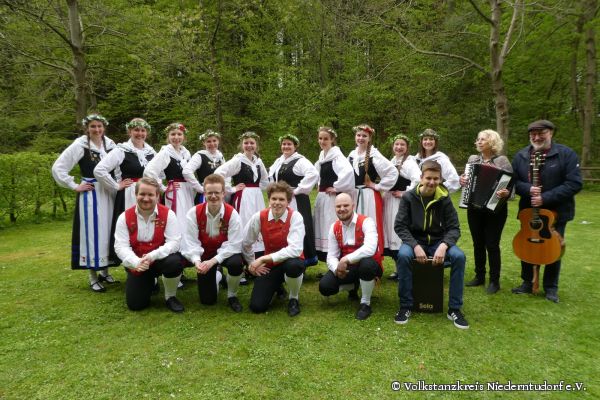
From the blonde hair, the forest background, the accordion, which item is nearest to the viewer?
the accordion

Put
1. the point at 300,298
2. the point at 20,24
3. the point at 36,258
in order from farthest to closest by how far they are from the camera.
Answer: the point at 20,24, the point at 36,258, the point at 300,298

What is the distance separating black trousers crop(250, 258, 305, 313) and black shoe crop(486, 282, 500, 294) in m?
2.05

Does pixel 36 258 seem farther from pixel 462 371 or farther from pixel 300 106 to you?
pixel 300 106

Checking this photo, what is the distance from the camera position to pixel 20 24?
32.8ft

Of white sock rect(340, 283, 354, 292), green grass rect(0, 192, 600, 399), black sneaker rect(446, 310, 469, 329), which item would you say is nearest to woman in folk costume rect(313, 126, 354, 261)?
green grass rect(0, 192, 600, 399)

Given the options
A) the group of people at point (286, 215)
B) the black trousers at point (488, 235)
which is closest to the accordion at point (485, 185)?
the group of people at point (286, 215)

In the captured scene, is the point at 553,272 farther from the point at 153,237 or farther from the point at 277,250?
the point at 153,237

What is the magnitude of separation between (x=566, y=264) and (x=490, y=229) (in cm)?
196

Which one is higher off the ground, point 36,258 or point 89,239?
point 89,239

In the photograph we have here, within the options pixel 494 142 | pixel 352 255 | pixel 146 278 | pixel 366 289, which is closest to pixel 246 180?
pixel 146 278

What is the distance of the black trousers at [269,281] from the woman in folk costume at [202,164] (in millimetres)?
1387

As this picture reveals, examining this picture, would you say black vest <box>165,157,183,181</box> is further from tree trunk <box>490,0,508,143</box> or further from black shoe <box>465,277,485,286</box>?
tree trunk <box>490,0,508,143</box>

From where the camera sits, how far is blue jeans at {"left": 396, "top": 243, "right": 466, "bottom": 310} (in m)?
3.42

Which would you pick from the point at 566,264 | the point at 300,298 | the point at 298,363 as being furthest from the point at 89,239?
the point at 566,264
